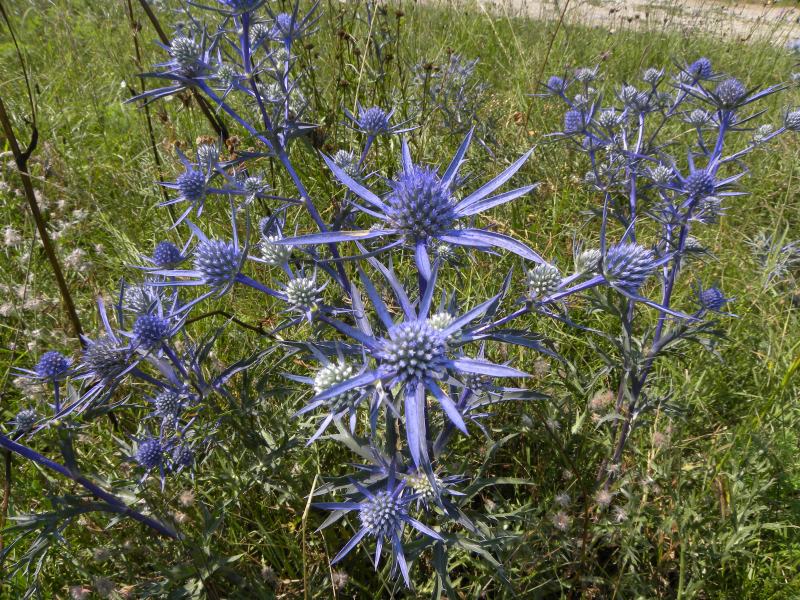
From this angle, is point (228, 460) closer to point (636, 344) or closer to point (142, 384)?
point (142, 384)

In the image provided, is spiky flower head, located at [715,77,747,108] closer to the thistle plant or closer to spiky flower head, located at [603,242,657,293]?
the thistle plant

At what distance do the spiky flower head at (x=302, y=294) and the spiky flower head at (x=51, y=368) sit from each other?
687 mm

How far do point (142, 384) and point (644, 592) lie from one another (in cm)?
195

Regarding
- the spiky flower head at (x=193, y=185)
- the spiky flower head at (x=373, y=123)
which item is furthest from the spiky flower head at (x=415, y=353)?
the spiky flower head at (x=373, y=123)

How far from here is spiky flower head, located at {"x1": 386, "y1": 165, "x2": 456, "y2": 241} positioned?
1067 mm

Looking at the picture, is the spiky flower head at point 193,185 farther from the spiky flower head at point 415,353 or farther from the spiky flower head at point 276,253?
the spiky flower head at point 415,353

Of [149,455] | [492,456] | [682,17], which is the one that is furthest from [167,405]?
[682,17]

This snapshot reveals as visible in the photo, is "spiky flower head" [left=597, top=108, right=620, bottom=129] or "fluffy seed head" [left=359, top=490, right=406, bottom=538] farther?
"spiky flower head" [left=597, top=108, right=620, bottom=129]

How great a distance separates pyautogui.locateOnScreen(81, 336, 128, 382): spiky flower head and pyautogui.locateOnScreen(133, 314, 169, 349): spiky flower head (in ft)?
0.23

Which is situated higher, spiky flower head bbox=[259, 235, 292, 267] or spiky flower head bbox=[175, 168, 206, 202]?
spiky flower head bbox=[175, 168, 206, 202]

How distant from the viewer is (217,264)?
49.3 inches

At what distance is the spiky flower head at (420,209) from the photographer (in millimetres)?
1067

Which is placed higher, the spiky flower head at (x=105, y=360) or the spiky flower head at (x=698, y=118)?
the spiky flower head at (x=698, y=118)

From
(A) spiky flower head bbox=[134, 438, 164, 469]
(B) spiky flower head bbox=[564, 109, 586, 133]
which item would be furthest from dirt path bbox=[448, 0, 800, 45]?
(A) spiky flower head bbox=[134, 438, 164, 469]
